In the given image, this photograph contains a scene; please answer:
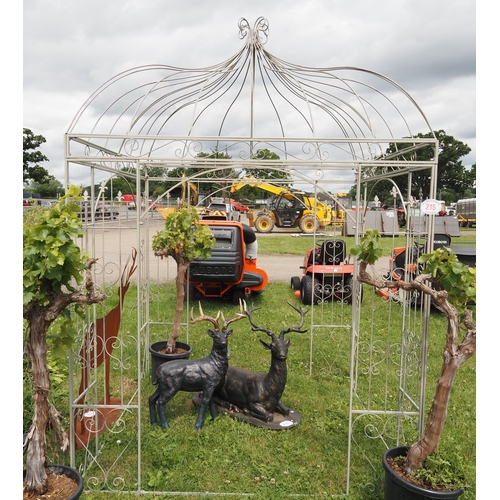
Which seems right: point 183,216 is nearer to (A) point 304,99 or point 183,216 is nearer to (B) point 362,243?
(A) point 304,99

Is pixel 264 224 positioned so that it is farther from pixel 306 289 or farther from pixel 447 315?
pixel 447 315

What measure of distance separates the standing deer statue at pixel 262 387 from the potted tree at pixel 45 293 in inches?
76.6

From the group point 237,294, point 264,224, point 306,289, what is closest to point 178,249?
point 237,294

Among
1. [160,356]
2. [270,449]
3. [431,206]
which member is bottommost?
[270,449]

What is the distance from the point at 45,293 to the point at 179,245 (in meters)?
2.60

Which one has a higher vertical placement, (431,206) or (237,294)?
(431,206)

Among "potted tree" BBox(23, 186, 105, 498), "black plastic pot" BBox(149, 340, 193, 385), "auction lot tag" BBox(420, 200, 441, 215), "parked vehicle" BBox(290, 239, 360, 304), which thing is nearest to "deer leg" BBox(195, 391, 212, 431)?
"black plastic pot" BBox(149, 340, 193, 385)

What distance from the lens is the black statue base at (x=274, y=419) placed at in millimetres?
4305

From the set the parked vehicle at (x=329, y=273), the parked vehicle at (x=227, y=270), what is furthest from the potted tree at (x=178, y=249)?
the parked vehicle at (x=329, y=273)

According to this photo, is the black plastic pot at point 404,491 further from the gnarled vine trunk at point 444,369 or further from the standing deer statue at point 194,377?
the standing deer statue at point 194,377

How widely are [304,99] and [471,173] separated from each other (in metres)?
43.5

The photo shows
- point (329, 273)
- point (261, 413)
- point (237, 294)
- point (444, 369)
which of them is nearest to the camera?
point (444, 369)

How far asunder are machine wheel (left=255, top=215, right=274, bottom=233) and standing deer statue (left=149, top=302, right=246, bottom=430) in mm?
19784

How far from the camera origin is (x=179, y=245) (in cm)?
536
